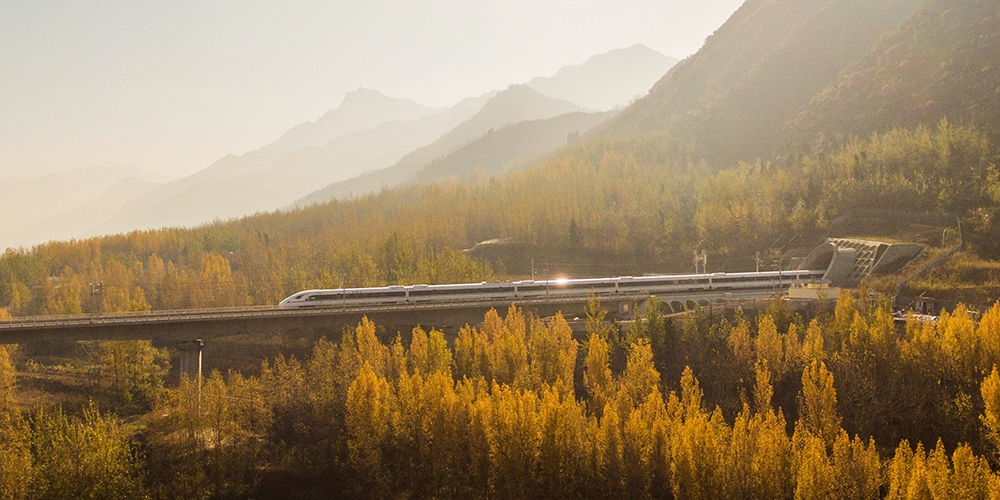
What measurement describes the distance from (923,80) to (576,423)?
4306 inches

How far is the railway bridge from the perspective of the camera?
53750mm

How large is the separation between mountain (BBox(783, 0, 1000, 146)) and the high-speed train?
180ft

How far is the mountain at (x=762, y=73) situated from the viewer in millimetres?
143000

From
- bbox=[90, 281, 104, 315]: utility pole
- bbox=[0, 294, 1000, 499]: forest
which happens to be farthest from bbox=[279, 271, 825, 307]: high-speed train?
bbox=[90, 281, 104, 315]: utility pole

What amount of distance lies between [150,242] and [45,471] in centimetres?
10380

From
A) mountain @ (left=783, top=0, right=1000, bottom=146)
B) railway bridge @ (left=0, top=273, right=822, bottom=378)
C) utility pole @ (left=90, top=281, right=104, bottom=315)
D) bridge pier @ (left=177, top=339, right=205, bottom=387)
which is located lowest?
bridge pier @ (left=177, top=339, right=205, bottom=387)

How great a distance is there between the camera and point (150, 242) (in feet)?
427

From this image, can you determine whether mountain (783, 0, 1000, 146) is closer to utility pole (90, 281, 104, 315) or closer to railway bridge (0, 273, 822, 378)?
railway bridge (0, 273, 822, 378)

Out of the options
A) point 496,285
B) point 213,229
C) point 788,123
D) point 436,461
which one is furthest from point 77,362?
point 788,123

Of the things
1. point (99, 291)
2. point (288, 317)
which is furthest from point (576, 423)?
point (99, 291)

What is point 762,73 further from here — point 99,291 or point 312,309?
point 99,291

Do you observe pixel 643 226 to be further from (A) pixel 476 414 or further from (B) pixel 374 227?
(A) pixel 476 414

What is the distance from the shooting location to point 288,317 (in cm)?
5891

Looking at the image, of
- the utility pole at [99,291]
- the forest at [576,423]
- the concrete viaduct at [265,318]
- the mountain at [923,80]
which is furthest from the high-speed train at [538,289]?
the mountain at [923,80]
